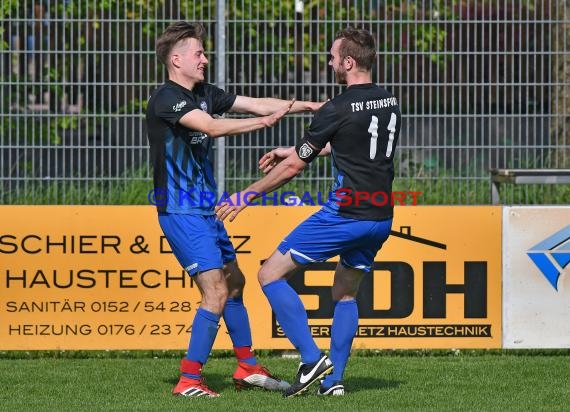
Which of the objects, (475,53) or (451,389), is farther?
(475,53)

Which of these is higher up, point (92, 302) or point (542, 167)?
point (542, 167)

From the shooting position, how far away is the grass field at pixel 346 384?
23.0 ft

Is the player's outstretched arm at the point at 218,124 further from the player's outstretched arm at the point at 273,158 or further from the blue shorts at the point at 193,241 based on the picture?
the blue shorts at the point at 193,241

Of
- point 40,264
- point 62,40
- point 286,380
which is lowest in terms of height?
point 286,380

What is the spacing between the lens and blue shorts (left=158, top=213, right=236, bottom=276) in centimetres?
730

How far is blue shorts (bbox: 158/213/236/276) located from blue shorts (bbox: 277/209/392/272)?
0.39 metres

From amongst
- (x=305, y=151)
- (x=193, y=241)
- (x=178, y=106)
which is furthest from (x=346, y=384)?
(x=178, y=106)

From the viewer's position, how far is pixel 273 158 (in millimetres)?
7340

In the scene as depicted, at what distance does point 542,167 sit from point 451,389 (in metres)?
4.22

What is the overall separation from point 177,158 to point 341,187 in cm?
95

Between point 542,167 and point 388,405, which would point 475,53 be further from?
point 388,405

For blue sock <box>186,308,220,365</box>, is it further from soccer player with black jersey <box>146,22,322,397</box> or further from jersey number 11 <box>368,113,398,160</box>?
jersey number 11 <box>368,113,398,160</box>

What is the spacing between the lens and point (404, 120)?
11281mm

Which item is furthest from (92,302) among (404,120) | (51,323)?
(404,120)
